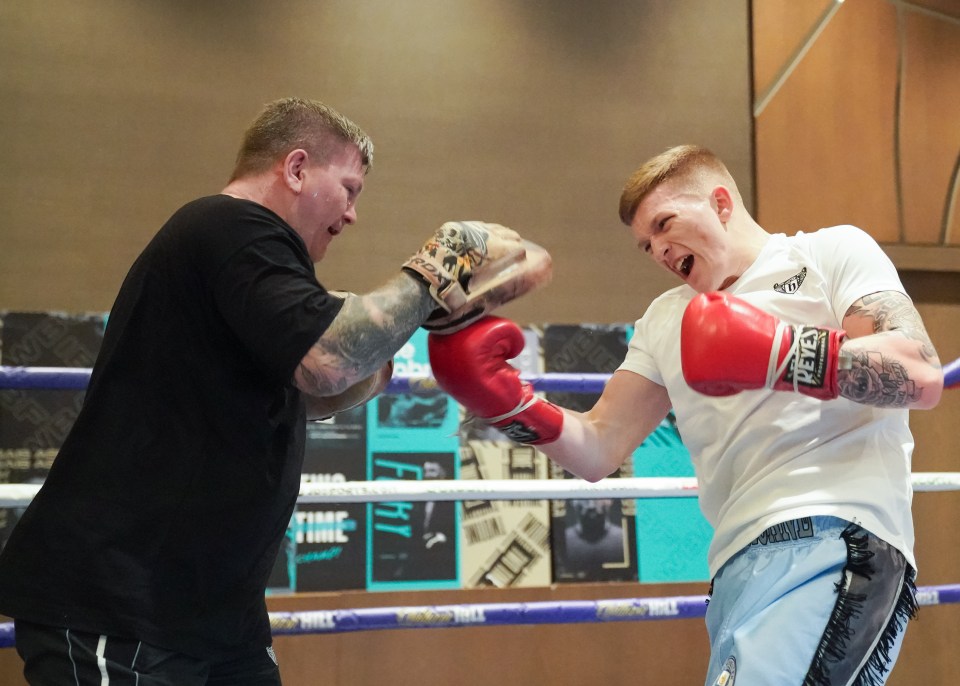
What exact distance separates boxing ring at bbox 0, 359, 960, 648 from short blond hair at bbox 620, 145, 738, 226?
1.69ft

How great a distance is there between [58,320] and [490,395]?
2.48 meters

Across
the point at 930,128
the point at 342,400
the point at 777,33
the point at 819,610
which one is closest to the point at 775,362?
the point at 819,610

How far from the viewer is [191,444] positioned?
1.25 metres

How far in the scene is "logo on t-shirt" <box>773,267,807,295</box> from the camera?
1.53 metres

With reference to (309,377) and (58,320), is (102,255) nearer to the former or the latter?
(58,320)

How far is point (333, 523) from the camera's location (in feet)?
11.1

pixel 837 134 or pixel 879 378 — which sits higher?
pixel 837 134

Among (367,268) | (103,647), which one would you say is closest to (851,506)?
(103,647)

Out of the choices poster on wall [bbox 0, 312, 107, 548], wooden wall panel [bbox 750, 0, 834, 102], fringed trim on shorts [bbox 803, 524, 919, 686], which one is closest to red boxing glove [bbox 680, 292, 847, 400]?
fringed trim on shorts [bbox 803, 524, 919, 686]

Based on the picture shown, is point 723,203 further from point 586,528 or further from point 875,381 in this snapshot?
point 586,528

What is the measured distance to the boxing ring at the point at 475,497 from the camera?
1941mm

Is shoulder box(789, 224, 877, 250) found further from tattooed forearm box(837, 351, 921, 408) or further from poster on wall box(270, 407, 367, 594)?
poster on wall box(270, 407, 367, 594)

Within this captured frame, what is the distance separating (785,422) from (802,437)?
0.12ft

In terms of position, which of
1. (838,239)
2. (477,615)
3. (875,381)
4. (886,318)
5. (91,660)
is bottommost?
(477,615)
